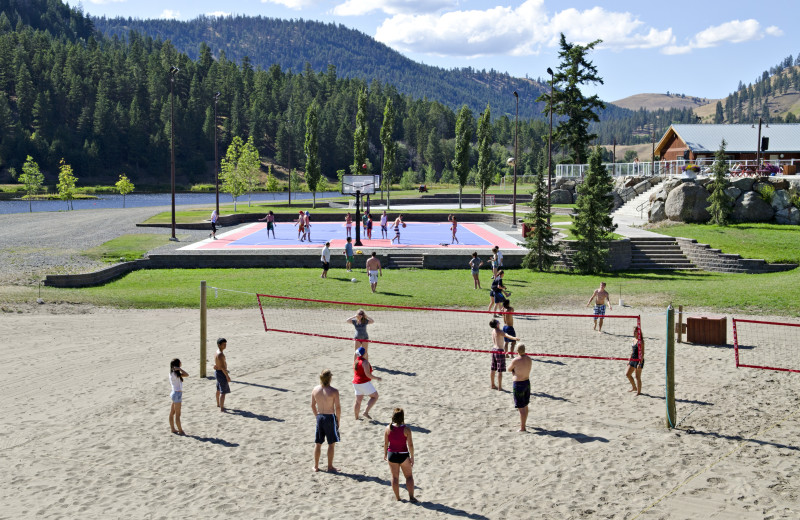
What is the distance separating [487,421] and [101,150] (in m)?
141

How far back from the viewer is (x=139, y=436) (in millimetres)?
10820

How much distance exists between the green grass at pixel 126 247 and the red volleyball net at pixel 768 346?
2507cm

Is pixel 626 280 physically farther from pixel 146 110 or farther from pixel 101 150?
pixel 146 110

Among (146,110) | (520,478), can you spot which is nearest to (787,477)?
(520,478)

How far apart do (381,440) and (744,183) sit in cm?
3345

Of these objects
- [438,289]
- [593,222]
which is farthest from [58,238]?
[593,222]

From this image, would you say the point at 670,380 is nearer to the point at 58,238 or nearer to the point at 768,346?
the point at 768,346

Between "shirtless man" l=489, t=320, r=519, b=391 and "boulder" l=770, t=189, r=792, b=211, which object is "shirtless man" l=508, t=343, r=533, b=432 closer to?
"shirtless man" l=489, t=320, r=519, b=391

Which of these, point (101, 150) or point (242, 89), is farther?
point (242, 89)

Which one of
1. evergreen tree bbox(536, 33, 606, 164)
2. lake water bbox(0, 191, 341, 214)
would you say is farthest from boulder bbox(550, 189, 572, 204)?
lake water bbox(0, 191, 341, 214)

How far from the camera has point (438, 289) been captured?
2439 cm

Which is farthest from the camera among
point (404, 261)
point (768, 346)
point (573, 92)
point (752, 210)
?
point (573, 92)

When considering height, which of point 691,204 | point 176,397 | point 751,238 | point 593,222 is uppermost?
point 691,204

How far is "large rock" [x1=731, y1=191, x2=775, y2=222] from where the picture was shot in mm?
35812
